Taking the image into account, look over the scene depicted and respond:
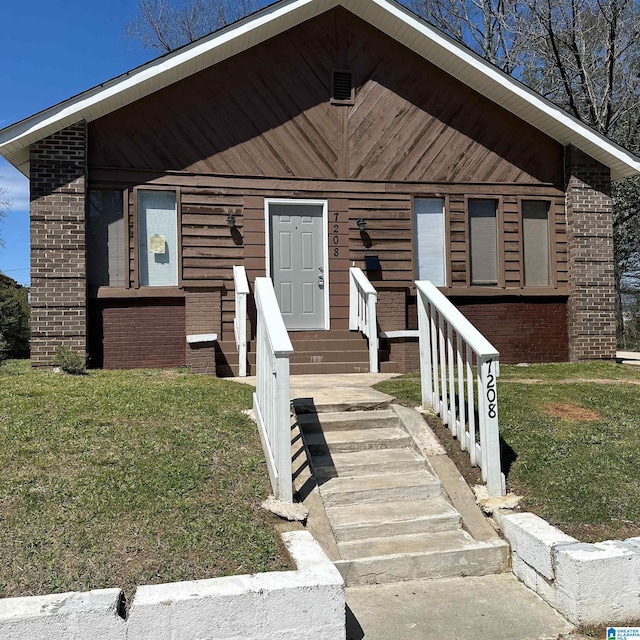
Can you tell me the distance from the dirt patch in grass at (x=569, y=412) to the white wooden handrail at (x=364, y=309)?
3307 millimetres

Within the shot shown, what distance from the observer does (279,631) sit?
2959 mm

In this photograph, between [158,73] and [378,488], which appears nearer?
[378,488]

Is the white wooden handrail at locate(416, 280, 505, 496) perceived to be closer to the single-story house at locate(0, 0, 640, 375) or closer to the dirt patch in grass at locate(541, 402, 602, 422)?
the dirt patch in grass at locate(541, 402, 602, 422)

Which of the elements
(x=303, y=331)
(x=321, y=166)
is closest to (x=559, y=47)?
(x=321, y=166)

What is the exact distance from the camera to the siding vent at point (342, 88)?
1054 centimetres

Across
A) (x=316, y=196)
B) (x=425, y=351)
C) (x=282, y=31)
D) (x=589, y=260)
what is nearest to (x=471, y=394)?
(x=425, y=351)

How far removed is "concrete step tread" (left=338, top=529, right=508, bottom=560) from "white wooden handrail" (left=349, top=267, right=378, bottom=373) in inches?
200

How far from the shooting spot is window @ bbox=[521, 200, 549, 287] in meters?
11.3

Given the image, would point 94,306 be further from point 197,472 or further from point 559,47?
point 559,47

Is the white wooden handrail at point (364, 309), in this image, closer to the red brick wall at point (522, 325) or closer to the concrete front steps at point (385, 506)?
the red brick wall at point (522, 325)

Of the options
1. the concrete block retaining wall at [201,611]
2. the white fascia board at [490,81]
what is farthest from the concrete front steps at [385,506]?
the white fascia board at [490,81]

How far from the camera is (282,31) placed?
33.7 ft

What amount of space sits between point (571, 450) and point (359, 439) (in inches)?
67.5

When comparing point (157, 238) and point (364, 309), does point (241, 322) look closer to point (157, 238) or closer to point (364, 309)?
point (364, 309)
